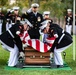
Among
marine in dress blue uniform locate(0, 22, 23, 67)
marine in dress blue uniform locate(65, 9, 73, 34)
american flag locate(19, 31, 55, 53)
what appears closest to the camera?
american flag locate(19, 31, 55, 53)

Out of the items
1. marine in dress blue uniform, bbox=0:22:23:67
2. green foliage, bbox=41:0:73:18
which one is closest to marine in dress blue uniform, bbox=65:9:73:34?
green foliage, bbox=41:0:73:18

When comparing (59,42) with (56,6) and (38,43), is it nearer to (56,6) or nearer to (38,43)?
(38,43)

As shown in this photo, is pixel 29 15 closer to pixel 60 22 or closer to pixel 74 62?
pixel 74 62

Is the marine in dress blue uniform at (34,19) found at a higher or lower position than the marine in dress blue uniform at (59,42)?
higher

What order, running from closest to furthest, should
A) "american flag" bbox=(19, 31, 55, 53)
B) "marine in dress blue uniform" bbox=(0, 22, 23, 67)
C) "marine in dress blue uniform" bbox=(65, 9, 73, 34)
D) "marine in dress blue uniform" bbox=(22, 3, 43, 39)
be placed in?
1. "american flag" bbox=(19, 31, 55, 53)
2. "marine in dress blue uniform" bbox=(0, 22, 23, 67)
3. "marine in dress blue uniform" bbox=(22, 3, 43, 39)
4. "marine in dress blue uniform" bbox=(65, 9, 73, 34)

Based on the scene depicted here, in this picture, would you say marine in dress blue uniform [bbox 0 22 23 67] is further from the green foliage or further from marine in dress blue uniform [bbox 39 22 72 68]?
the green foliage

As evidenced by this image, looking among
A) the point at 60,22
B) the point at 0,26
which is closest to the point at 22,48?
the point at 0,26

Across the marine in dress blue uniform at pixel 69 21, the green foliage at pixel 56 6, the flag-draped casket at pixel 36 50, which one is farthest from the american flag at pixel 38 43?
the green foliage at pixel 56 6

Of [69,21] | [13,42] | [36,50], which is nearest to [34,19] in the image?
[13,42]

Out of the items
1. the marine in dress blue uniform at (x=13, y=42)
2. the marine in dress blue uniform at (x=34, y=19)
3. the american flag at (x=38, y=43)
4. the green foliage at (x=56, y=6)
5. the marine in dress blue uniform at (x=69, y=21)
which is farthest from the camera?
the green foliage at (x=56, y=6)

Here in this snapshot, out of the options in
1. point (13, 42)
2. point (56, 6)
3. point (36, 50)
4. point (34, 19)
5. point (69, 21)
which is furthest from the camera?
point (56, 6)

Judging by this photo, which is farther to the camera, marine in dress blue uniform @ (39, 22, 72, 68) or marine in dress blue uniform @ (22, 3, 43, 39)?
marine in dress blue uniform @ (22, 3, 43, 39)

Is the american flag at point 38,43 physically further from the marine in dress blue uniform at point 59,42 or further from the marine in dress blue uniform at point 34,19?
the marine in dress blue uniform at point 34,19

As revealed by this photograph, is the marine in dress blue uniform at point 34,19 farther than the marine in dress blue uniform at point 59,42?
Yes
